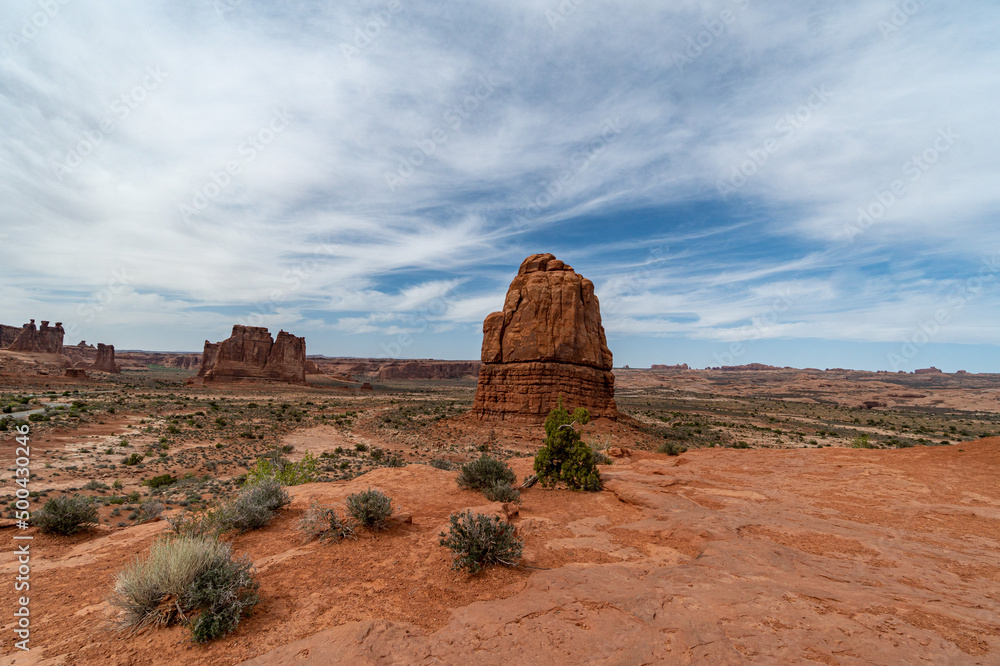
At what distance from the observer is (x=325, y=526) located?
714cm

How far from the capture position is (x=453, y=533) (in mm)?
6242

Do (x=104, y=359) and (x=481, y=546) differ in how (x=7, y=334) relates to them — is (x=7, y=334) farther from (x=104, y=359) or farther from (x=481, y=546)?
(x=481, y=546)

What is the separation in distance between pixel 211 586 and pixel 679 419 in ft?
138

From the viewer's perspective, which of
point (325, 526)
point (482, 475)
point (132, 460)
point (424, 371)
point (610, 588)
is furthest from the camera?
point (424, 371)

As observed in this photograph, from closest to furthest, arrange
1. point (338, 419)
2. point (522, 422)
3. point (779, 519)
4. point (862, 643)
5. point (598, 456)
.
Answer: point (862, 643) < point (779, 519) < point (598, 456) < point (522, 422) < point (338, 419)

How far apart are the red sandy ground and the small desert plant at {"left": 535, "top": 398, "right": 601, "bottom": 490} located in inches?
38.1

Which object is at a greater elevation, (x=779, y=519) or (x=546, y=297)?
(x=546, y=297)

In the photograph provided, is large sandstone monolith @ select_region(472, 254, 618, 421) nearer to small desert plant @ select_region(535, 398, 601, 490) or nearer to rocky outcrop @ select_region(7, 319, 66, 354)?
small desert plant @ select_region(535, 398, 601, 490)

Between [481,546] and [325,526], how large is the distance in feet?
10.1

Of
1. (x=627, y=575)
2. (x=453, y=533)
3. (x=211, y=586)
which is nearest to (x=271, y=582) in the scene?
(x=211, y=586)

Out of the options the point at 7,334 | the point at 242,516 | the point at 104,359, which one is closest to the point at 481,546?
the point at 242,516

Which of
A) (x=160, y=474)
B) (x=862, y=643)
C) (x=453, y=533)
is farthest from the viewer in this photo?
(x=160, y=474)

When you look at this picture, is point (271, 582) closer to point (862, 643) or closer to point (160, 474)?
point (862, 643)

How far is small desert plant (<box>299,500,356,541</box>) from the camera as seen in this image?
697 cm
